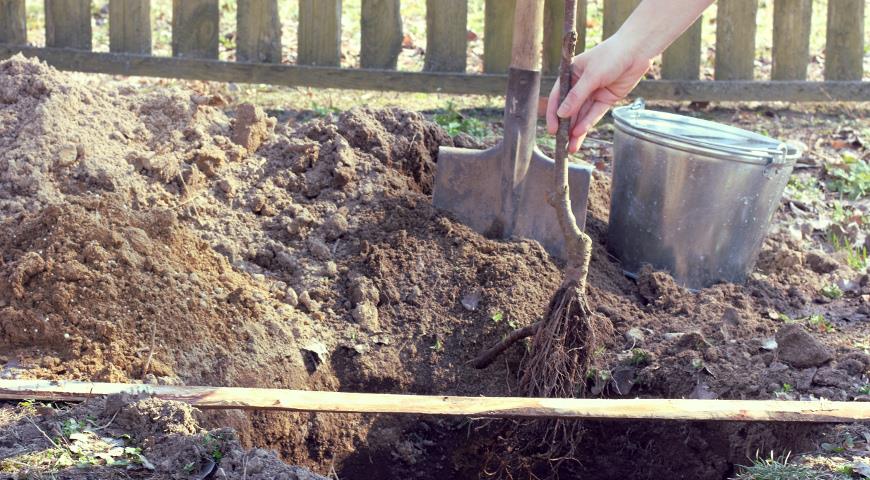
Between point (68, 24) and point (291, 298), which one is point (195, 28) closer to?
point (68, 24)

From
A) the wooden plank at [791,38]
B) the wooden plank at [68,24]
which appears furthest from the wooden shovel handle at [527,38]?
the wooden plank at [68,24]

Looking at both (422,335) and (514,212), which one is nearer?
(422,335)

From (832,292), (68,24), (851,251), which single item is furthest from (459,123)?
(68,24)

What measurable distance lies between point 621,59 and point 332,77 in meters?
3.10

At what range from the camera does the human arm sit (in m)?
2.82

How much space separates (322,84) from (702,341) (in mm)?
3211

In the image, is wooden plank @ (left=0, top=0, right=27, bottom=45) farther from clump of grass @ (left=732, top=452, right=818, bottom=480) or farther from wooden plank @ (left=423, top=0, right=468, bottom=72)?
clump of grass @ (left=732, top=452, right=818, bottom=480)

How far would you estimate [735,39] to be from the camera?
5.76 meters

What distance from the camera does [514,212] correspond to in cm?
388

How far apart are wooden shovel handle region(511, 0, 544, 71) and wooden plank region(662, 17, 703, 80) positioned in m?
2.21

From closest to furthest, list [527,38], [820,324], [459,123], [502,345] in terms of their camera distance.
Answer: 1. [502,345]
2. [820,324]
3. [527,38]
4. [459,123]

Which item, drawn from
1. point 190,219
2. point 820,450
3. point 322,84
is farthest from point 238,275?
point 322,84

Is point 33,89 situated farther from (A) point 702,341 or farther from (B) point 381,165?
(A) point 702,341

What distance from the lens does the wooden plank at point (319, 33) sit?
564 centimetres
